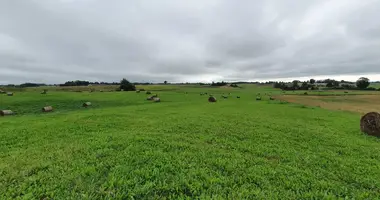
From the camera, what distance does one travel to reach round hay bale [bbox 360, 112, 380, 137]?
1280 centimetres

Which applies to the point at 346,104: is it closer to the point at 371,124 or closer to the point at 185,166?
the point at 371,124

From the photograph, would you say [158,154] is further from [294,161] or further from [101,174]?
[294,161]

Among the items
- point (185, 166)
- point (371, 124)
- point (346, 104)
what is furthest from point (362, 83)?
point (185, 166)

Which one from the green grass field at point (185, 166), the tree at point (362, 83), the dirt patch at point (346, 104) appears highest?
the tree at point (362, 83)

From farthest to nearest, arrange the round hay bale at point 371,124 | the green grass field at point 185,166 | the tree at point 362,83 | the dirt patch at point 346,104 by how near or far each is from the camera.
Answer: the tree at point 362,83, the dirt patch at point 346,104, the round hay bale at point 371,124, the green grass field at point 185,166

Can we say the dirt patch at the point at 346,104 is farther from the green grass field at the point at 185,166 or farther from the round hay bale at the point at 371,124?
the green grass field at the point at 185,166

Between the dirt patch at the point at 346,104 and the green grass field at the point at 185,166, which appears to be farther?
the dirt patch at the point at 346,104

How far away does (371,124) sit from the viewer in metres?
Answer: 13.1

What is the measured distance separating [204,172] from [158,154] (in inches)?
87.3

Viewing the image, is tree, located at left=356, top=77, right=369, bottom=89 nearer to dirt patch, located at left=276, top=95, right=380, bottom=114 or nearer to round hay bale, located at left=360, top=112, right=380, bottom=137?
dirt patch, located at left=276, top=95, right=380, bottom=114

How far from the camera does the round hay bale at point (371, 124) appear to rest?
1280 cm

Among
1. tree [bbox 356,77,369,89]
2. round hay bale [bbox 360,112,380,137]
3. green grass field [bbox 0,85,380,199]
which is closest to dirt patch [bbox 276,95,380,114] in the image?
round hay bale [bbox 360,112,380,137]

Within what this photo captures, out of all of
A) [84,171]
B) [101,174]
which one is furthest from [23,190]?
[101,174]

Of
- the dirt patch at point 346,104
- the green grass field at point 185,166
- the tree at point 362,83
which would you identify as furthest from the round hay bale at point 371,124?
the tree at point 362,83
